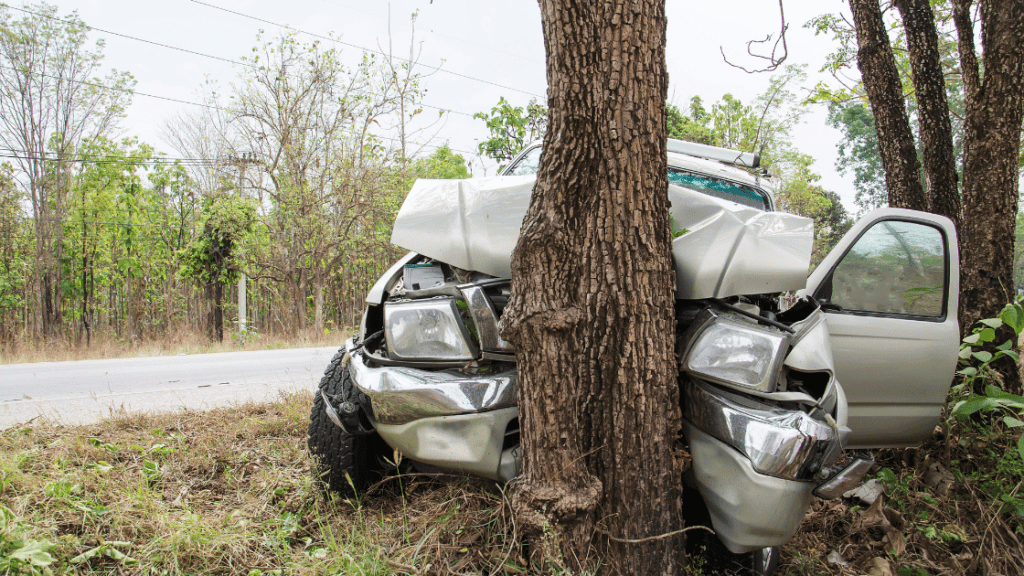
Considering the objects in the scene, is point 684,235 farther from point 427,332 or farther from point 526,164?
point 526,164

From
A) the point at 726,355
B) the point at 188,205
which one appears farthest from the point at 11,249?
the point at 726,355

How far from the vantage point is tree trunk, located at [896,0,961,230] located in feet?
13.4

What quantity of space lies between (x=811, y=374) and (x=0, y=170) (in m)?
21.3

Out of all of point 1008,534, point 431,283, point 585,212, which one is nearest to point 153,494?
point 431,283

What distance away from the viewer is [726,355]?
1952 millimetres

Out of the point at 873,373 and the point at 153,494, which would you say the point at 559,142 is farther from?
the point at 153,494

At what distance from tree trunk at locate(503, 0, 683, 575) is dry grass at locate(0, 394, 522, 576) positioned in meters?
0.34

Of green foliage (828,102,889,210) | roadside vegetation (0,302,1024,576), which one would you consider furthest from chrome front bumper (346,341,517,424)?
green foliage (828,102,889,210)

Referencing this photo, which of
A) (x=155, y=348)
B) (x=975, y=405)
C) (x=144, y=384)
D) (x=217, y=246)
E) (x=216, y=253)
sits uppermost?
(x=217, y=246)

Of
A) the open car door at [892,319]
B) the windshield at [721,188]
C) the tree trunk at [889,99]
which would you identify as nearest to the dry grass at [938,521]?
the open car door at [892,319]

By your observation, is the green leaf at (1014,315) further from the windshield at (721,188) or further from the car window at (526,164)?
the car window at (526,164)

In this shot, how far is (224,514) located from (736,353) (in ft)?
7.37

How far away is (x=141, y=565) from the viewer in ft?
6.75

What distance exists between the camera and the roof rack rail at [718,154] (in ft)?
12.6
